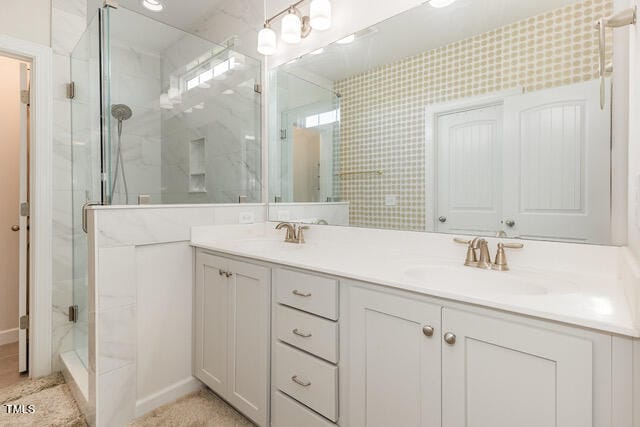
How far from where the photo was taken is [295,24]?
1.99 meters

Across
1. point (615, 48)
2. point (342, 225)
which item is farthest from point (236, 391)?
point (615, 48)

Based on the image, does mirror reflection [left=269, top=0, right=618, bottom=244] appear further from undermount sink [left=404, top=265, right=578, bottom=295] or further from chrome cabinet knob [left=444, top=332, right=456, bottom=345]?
chrome cabinet knob [left=444, top=332, right=456, bottom=345]

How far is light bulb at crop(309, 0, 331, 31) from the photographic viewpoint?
1.80 meters

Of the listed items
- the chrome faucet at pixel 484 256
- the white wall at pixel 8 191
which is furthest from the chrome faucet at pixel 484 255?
the white wall at pixel 8 191

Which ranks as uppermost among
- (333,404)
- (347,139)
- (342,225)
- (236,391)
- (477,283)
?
(347,139)

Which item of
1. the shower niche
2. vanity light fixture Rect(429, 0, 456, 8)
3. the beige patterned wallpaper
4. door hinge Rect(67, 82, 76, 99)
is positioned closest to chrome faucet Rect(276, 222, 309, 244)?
the beige patterned wallpaper

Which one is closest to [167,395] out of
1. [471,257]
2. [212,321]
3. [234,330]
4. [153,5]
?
[212,321]

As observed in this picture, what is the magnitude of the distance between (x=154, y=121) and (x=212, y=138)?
357mm

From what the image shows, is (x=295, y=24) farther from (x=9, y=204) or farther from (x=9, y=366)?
(x=9, y=366)

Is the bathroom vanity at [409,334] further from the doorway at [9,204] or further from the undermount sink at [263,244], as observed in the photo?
the doorway at [9,204]

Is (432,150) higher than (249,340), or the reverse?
(432,150)

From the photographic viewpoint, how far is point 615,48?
1.08 m

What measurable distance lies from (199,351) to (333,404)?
0.99m

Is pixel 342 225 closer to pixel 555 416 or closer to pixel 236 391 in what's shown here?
pixel 236 391
